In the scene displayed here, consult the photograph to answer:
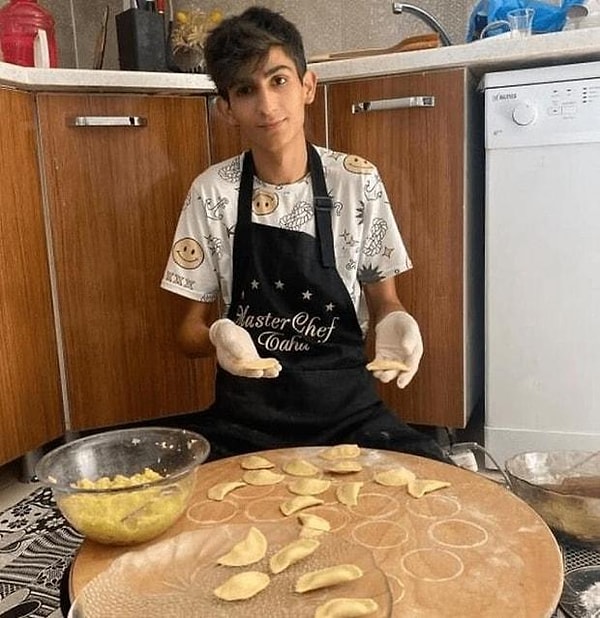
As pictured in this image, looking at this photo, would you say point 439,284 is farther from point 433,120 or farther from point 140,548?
point 140,548

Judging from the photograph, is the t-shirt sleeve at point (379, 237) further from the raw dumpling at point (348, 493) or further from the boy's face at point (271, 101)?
the raw dumpling at point (348, 493)

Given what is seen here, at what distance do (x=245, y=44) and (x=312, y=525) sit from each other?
29.9 inches

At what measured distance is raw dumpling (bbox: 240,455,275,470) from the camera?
0.80m

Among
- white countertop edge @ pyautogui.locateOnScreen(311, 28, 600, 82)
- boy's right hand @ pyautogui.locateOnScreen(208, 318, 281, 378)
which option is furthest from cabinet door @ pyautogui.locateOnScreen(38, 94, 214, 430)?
boy's right hand @ pyautogui.locateOnScreen(208, 318, 281, 378)

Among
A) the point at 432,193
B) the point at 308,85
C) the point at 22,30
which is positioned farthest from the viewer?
the point at 22,30

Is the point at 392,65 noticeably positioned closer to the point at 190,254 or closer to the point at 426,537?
the point at 190,254

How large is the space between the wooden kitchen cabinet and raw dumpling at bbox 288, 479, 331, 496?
0.80 meters

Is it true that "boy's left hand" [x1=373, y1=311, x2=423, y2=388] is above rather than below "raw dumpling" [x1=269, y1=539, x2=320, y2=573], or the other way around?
above

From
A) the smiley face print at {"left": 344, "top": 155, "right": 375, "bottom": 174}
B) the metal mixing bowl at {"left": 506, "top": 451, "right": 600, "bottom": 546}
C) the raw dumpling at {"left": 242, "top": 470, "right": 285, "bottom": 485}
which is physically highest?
the smiley face print at {"left": 344, "top": 155, "right": 375, "bottom": 174}

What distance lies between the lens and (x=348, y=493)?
713mm

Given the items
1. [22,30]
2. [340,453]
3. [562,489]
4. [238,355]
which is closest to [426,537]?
[340,453]

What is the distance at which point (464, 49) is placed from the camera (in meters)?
1.39

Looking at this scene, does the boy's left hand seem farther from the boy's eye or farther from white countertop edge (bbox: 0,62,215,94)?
white countertop edge (bbox: 0,62,215,94)

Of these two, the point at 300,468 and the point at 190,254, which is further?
the point at 190,254
